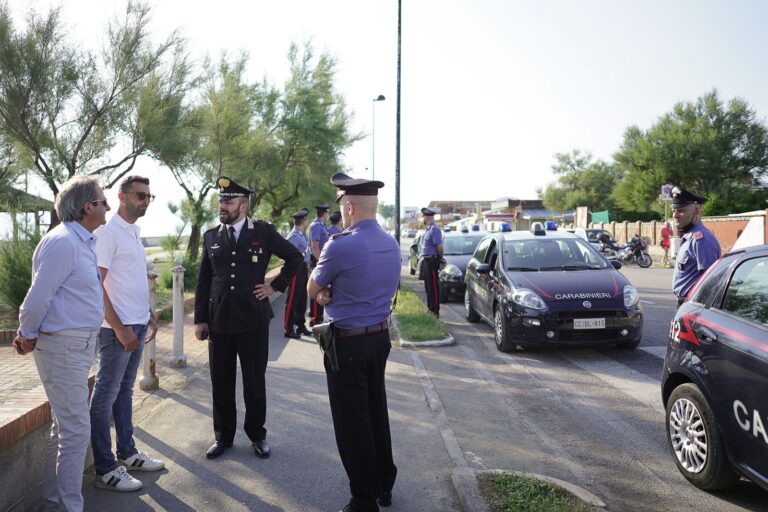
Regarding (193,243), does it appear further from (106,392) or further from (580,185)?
(580,185)

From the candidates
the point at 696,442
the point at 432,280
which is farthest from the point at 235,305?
the point at 432,280

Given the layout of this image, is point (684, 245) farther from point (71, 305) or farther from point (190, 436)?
point (71, 305)

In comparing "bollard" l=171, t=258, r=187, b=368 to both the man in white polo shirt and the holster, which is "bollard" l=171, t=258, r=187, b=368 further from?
the holster

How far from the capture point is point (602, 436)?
5160 mm

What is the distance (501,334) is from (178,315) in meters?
4.18

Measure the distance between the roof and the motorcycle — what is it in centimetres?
2110

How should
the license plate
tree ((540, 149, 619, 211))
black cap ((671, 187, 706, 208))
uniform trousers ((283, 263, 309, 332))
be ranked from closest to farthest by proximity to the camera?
black cap ((671, 187, 706, 208)), the license plate, uniform trousers ((283, 263, 309, 332)), tree ((540, 149, 619, 211))

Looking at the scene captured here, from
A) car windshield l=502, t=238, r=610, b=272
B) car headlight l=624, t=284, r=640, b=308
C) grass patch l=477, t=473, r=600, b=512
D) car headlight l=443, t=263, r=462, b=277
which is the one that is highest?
car windshield l=502, t=238, r=610, b=272

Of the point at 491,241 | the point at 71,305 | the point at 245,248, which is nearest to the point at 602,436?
the point at 245,248

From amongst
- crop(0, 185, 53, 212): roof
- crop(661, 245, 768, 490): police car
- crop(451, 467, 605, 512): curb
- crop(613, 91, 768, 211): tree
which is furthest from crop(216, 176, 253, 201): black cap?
crop(613, 91, 768, 211): tree

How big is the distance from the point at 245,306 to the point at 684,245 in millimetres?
4131

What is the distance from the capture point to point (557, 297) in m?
7.92

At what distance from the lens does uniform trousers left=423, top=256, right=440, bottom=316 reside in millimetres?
11430

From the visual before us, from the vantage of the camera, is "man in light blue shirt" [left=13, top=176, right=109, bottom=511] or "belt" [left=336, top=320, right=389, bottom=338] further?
"belt" [left=336, top=320, right=389, bottom=338]
